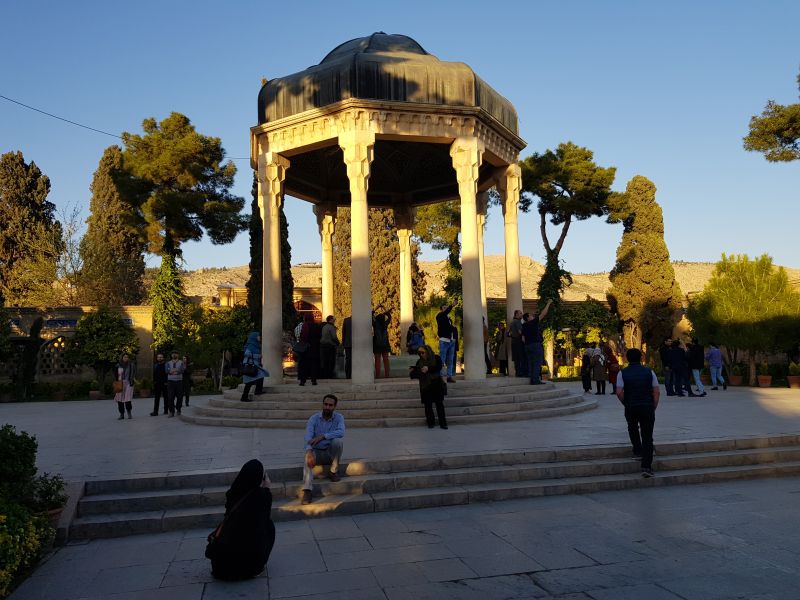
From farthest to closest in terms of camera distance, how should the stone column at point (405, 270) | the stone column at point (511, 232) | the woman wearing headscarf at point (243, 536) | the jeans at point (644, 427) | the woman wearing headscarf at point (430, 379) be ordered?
the stone column at point (405, 270)
the stone column at point (511, 232)
the woman wearing headscarf at point (430, 379)
the jeans at point (644, 427)
the woman wearing headscarf at point (243, 536)

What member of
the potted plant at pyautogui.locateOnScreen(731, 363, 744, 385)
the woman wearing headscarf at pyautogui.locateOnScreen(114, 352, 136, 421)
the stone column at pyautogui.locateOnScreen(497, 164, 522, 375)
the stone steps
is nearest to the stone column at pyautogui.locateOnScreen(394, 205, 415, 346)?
the stone column at pyautogui.locateOnScreen(497, 164, 522, 375)

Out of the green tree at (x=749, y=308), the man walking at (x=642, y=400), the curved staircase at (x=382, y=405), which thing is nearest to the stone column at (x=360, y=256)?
the curved staircase at (x=382, y=405)

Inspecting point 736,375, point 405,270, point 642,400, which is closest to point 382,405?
point 642,400

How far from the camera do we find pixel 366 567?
4750 millimetres

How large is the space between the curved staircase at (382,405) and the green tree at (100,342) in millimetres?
13948

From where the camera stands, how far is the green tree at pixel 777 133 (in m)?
20.4

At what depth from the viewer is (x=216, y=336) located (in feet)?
84.3

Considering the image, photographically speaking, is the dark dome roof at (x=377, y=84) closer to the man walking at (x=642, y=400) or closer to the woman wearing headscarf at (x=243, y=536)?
the man walking at (x=642, y=400)

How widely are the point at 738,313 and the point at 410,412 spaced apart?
605 inches

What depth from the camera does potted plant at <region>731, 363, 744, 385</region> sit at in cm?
2195

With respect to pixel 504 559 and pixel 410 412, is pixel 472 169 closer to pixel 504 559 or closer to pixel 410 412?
pixel 410 412

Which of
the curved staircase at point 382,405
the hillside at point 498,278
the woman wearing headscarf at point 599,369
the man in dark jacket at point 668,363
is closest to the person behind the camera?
the curved staircase at point 382,405

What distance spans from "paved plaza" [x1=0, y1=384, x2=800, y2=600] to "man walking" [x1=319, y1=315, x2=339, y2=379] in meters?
4.74

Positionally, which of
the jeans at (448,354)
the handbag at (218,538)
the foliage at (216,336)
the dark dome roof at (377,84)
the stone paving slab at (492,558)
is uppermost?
the dark dome roof at (377,84)
